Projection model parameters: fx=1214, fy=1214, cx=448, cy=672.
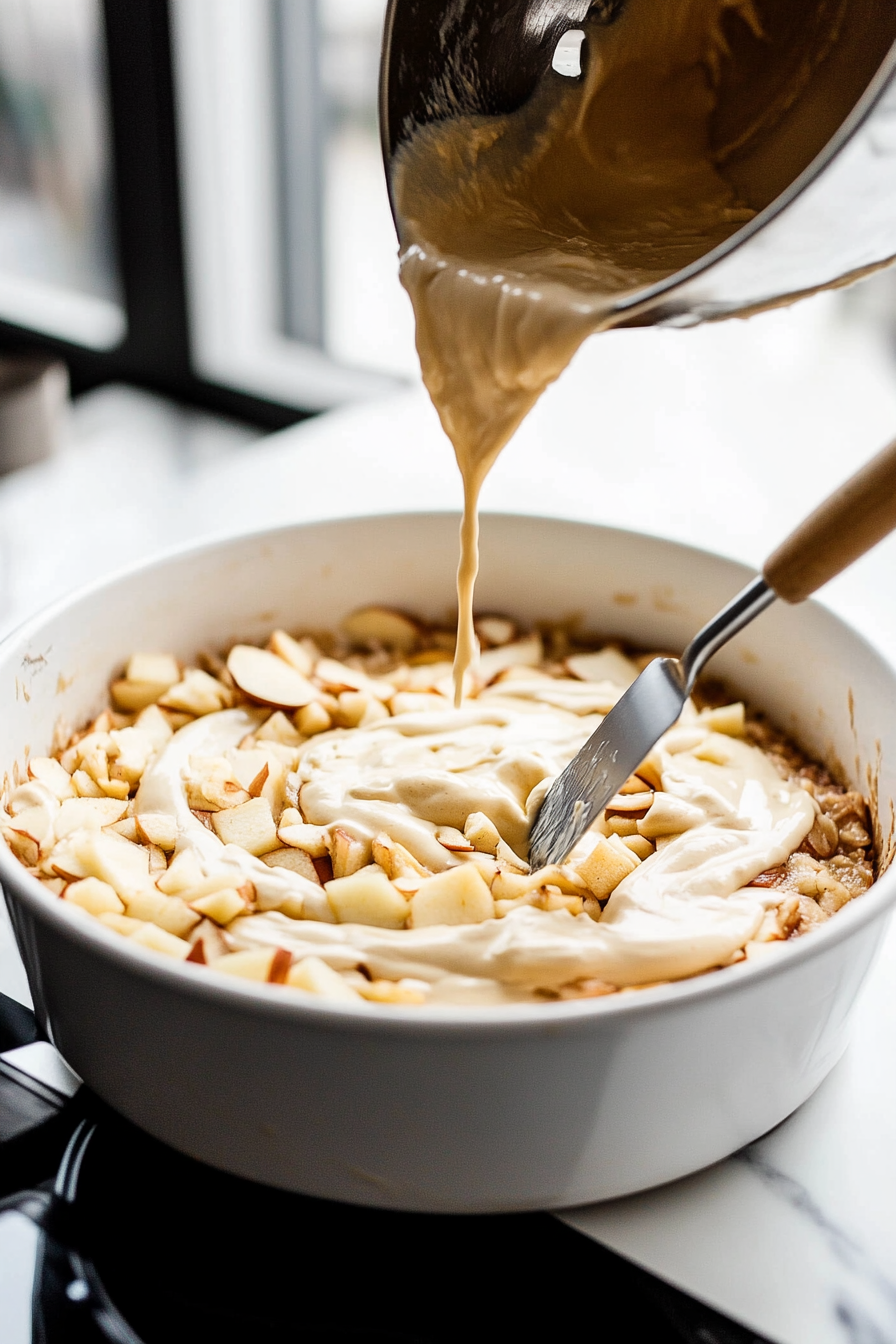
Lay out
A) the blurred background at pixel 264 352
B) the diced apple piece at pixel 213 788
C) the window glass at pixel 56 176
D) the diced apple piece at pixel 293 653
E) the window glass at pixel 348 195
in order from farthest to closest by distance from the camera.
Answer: the window glass at pixel 56 176 < the window glass at pixel 348 195 < the blurred background at pixel 264 352 < the diced apple piece at pixel 293 653 < the diced apple piece at pixel 213 788

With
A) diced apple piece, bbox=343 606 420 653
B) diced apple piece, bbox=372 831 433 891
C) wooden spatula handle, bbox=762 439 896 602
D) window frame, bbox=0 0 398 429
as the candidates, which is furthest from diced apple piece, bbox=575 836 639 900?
window frame, bbox=0 0 398 429

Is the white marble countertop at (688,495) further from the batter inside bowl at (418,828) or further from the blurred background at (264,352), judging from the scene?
the batter inside bowl at (418,828)

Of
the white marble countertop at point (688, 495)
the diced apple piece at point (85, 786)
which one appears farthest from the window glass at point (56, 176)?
the diced apple piece at point (85, 786)

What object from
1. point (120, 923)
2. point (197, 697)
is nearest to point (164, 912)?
point (120, 923)

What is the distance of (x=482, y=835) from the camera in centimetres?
90

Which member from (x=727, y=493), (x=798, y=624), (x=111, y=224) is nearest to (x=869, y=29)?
(x=798, y=624)

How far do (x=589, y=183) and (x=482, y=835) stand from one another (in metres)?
0.48

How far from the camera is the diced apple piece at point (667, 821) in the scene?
92 centimetres

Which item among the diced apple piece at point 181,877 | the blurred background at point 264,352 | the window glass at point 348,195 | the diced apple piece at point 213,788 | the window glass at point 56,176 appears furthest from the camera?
the window glass at point 56,176

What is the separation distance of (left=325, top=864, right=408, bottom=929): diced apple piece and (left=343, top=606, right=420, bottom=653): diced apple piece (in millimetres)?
455

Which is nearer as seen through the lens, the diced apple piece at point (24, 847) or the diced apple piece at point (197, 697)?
the diced apple piece at point (24, 847)

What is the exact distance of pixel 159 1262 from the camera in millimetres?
656

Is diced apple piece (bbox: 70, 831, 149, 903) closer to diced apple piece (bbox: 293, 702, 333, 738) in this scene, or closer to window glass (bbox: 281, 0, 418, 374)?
diced apple piece (bbox: 293, 702, 333, 738)

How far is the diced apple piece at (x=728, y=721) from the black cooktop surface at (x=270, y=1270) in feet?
1.66
